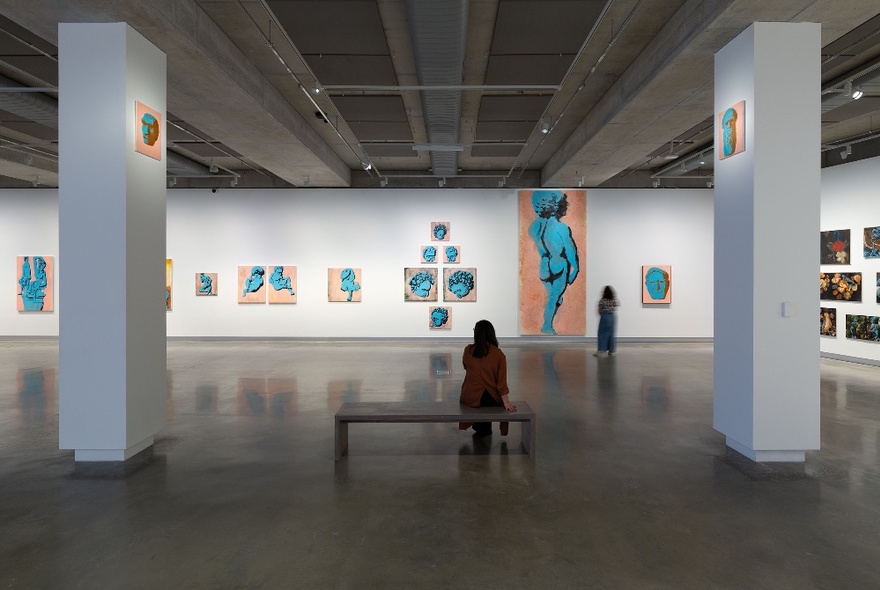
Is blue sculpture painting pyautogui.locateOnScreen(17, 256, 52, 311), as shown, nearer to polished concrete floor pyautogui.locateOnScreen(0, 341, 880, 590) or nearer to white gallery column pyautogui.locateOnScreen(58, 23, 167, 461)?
polished concrete floor pyautogui.locateOnScreen(0, 341, 880, 590)

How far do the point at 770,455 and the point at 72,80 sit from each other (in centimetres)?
852

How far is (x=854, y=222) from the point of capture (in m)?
14.1

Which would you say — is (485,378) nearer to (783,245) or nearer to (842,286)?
(783,245)

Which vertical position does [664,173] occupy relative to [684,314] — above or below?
above

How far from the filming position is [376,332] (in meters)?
18.7

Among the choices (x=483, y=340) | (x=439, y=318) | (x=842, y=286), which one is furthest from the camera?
(x=439, y=318)

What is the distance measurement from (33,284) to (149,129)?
15.7 meters

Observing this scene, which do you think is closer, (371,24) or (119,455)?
(119,455)

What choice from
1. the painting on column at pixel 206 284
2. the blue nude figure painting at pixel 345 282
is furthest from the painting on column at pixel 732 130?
the painting on column at pixel 206 284

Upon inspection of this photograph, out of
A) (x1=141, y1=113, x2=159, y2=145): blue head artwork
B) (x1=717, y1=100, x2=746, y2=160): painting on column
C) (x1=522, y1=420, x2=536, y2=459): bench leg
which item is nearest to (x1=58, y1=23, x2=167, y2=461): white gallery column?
(x1=141, y1=113, x2=159, y2=145): blue head artwork

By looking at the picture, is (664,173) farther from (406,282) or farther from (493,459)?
(493,459)

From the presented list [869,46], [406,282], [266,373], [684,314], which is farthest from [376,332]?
[869,46]

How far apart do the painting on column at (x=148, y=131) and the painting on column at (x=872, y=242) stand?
14912 mm

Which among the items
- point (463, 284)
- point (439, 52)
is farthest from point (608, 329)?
point (439, 52)
